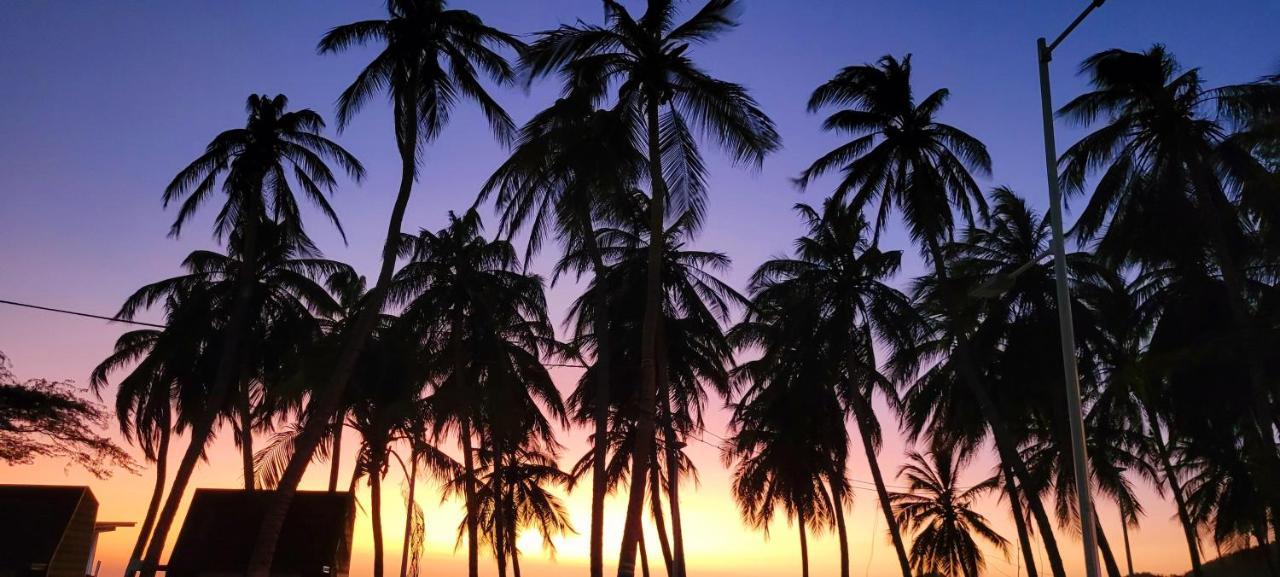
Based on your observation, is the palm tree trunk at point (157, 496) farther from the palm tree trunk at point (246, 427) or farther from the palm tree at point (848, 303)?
the palm tree at point (848, 303)

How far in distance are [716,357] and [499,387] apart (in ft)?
21.7

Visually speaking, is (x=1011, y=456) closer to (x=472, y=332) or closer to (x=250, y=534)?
(x=472, y=332)

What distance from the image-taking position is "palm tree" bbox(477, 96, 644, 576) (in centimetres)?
2145

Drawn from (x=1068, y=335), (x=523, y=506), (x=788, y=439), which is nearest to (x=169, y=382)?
(x=523, y=506)

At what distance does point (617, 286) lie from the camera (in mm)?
30891

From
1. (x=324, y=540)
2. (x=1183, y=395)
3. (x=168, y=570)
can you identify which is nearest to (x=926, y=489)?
(x=1183, y=395)

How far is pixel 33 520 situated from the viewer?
26234mm

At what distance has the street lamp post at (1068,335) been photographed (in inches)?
506

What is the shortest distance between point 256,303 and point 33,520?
885 centimetres

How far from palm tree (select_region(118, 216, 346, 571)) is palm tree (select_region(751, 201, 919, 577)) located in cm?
1501

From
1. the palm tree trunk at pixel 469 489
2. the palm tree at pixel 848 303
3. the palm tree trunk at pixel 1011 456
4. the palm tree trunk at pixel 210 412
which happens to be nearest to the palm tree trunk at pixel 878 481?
the palm tree at pixel 848 303

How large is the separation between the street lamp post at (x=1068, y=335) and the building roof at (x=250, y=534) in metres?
19.4

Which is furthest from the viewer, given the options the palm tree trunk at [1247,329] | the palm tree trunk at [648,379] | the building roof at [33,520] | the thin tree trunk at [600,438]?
the building roof at [33,520]

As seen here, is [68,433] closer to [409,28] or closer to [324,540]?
[324,540]
